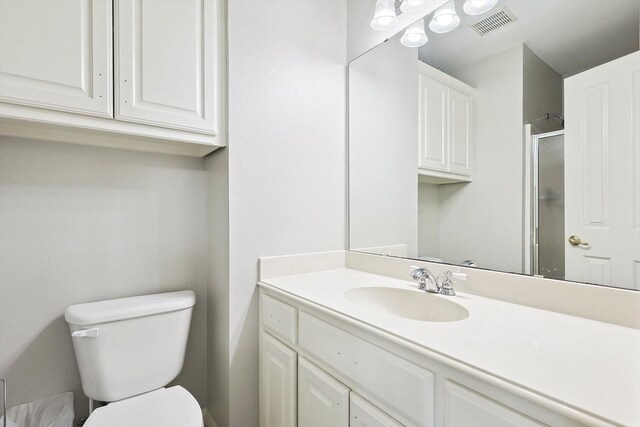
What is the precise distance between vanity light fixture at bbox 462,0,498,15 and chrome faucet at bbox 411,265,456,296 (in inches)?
40.9

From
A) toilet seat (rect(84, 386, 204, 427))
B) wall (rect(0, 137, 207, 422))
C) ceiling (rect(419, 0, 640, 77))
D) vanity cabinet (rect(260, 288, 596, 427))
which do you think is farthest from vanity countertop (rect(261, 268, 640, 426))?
wall (rect(0, 137, 207, 422))

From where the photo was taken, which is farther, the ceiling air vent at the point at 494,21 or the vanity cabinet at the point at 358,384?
the ceiling air vent at the point at 494,21

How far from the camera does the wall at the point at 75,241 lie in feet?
4.10

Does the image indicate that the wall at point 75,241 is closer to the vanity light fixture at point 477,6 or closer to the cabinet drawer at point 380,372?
the cabinet drawer at point 380,372

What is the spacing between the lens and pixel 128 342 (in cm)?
124

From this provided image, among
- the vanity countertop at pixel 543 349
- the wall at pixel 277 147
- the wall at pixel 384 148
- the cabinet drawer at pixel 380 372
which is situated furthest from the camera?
the wall at pixel 384 148

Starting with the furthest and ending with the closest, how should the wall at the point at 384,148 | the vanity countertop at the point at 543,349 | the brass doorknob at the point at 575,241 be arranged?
the wall at the point at 384,148
the brass doorknob at the point at 575,241
the vanity countertop at the point at 543,349

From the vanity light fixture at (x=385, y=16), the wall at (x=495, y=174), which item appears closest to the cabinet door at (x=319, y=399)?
the wall at (x=495, y=174)

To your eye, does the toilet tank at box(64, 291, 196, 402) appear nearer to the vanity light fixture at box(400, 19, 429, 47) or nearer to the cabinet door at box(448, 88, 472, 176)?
the cabinet door at box(448, 88, 472, 176)

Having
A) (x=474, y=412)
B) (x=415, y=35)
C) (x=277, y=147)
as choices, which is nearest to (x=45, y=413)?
(x=277, y=147)

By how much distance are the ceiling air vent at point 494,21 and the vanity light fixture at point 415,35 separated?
223 millimetres

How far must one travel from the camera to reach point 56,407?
127cm

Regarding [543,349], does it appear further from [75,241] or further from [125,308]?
[75,241]

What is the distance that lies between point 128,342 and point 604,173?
1766mm
